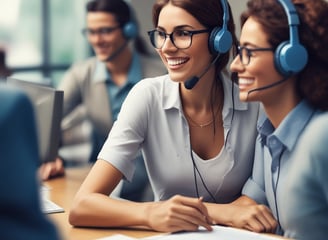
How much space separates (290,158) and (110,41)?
5.29ft

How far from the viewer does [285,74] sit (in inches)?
56.8

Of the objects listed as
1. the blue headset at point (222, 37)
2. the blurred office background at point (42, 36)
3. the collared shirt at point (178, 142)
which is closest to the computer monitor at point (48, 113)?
the collared shirt at point (178, 142)

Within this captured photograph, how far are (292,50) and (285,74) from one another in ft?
0.31

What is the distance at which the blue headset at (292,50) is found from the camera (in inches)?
53.9

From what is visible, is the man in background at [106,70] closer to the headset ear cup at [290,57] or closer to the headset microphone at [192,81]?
the headset microphone at [192,81]

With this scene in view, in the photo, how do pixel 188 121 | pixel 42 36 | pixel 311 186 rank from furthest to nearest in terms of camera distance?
pixel 42 36 < pixel 188 121 < pixel 311 186

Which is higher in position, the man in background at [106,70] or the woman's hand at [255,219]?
the man in background at [106,70]

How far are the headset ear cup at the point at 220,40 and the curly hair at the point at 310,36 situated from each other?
8.2 inches

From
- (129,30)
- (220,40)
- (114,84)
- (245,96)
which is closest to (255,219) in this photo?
(245,96)

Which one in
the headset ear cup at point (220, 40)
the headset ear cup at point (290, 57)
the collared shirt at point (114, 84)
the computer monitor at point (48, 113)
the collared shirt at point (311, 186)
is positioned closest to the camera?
the collared shirt at point (311, 186)

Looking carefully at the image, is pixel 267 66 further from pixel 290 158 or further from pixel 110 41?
pixel 110 41

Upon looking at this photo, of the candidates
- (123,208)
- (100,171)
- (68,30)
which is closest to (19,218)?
(123,208)

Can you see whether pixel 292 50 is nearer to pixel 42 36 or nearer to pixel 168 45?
pixel 168 45

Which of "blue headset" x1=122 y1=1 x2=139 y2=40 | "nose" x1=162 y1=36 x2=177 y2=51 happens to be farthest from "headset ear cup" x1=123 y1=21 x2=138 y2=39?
"nose" x1=162 y1=36 x2=177 y2=51
